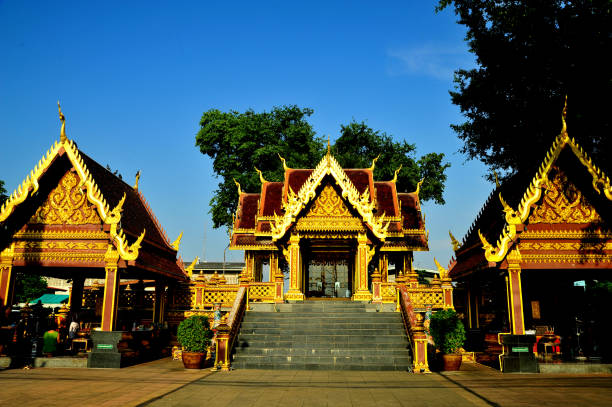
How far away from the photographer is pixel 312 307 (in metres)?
16.7

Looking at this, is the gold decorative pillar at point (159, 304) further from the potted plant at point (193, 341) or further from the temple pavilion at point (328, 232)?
the potted plant at point (193, 341)

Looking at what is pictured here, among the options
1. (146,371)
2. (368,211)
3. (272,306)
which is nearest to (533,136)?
(368,211)

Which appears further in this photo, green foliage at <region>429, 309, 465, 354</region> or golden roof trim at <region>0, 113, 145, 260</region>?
golden roof trim at <region>0, 113, 145, 260</region>

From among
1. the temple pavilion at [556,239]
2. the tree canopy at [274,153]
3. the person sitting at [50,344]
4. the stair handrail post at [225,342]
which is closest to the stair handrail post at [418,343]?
the temple pavilion at [556,239]

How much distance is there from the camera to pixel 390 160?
122ft

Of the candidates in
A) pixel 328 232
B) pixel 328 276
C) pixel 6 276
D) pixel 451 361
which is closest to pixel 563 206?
pixel 451 361

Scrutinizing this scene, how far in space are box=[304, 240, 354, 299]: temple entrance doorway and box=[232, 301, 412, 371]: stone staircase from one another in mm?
4886

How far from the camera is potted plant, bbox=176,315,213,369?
12.6 m

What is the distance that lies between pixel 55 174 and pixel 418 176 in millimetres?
26946

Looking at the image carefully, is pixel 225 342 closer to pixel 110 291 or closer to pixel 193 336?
pixel 193 336

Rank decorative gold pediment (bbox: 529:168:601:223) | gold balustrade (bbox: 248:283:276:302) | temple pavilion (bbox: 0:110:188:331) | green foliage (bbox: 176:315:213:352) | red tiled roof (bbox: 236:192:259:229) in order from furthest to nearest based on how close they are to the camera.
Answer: red tiled roof (bbox: 236:192:259:229) → gold balustrade (bbox: 248:283:276:302) → temple pavilion (bbox: 0:110:188:331) → decorative gold pediment (bbox: 529:168:601:223) → green foliage (bbox: 176:315:213:352)

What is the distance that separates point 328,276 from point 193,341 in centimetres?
1037

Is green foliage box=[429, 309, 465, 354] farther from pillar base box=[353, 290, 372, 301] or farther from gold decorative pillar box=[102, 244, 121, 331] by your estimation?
gold decorative pillar box=[102, 244, 121, 331]

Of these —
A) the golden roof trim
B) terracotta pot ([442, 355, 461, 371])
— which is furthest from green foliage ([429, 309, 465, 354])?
the golden roof trim
